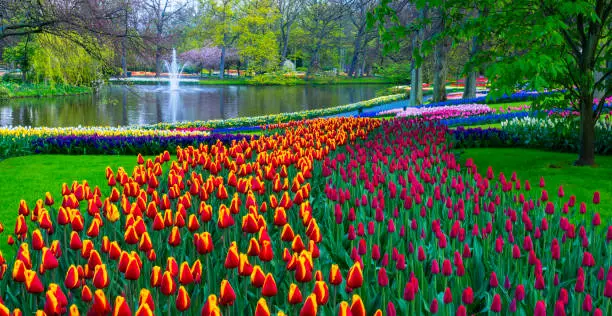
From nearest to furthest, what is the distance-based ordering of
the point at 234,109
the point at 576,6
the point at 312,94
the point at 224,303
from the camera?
the point at 224,303 < the point at 576,6 < the point at 234,109 < the point at 312,94

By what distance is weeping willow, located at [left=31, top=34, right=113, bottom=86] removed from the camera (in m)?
18.4

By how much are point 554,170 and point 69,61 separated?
19.0m

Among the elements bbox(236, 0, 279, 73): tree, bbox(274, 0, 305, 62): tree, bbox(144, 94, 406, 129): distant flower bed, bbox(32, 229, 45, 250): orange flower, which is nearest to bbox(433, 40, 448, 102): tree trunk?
bbox(144, 94, 406, 129): distant flower bed

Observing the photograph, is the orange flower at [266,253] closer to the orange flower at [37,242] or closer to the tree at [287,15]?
the orange flower at [37,242]

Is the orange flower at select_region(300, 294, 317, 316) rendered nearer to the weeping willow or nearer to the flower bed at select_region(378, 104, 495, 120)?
the weeping willow

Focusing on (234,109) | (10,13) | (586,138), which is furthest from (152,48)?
(234,109)

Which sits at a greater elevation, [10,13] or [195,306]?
[10,13]

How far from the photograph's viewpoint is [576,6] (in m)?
7.62

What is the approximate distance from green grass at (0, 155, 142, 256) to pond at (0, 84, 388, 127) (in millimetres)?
15447

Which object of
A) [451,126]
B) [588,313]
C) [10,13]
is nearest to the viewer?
[588,313]

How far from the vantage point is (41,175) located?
1088cm

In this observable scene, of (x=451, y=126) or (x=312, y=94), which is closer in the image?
(x=451, y=126)

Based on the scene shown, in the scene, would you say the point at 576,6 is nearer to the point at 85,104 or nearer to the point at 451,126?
the point at 451,126

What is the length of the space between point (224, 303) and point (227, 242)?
1.62 m
